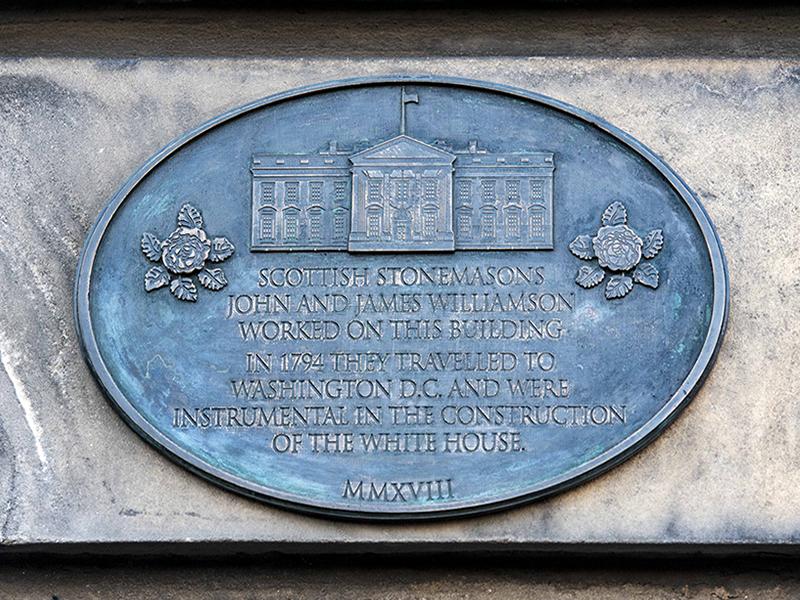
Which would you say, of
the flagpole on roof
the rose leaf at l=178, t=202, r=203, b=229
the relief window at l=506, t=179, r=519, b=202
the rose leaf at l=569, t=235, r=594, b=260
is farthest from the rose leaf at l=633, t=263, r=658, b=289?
the rose leaf at l=178, t=202, r=203, b=229

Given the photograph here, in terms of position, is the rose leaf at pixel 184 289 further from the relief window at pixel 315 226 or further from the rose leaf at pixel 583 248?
the rose leaf at pixel 583 248

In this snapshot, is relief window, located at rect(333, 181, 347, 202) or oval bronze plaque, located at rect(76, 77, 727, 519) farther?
relief window, located at rect(333, 181, 347, 202)

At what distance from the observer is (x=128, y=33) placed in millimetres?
4988

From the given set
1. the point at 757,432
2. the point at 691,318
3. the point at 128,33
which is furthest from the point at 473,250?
the point at 128,33

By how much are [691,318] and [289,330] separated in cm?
111

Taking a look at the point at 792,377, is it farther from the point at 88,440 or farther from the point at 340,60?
the point at 88,440

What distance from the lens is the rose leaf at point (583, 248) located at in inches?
183

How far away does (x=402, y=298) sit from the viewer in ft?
15.3

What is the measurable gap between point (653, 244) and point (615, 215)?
0.14m

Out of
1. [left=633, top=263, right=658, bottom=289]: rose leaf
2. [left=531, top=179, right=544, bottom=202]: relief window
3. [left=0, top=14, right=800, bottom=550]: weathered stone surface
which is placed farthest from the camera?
[left=531, top=179, right=544, bottom=202]: relief window

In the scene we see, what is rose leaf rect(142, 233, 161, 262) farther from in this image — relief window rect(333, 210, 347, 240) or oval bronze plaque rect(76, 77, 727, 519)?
relief window rect(333, 210, 347, 240)

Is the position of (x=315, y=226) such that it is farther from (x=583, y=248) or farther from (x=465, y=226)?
(x=583, y=248)

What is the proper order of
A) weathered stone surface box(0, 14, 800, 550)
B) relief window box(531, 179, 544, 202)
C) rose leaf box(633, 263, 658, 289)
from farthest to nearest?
relief window box(531, 179, 544, 202) < rose leaf box(633, 263, 658, 289) < weathered stone surface box(0, 14, 800, 550)

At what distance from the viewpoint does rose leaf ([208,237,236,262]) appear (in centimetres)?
469
